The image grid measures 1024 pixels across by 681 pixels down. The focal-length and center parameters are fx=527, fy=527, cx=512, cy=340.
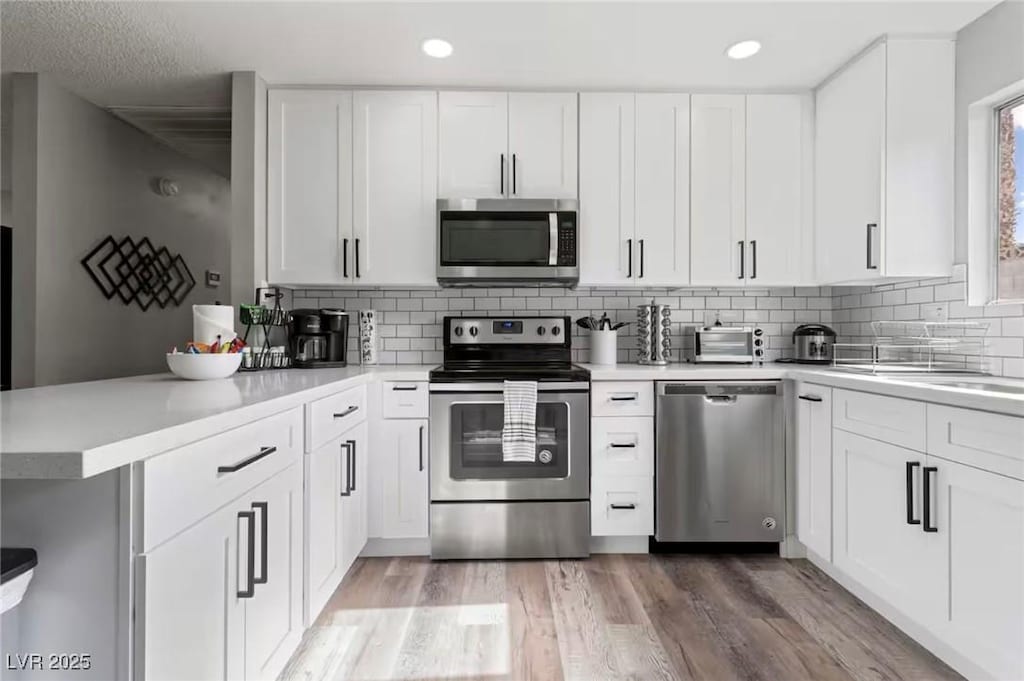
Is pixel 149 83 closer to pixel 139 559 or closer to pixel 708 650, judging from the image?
pixel 139 559

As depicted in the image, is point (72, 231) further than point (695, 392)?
Yes

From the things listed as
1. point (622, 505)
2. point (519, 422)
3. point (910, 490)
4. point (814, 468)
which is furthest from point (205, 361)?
point (814, 468)

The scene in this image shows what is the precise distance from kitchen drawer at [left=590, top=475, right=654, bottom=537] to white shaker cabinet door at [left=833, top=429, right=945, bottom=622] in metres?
0.79

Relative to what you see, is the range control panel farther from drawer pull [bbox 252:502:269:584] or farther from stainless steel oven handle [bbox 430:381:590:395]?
drawer pull [bbox 252:502:269:584]

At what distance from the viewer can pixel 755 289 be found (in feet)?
10.5

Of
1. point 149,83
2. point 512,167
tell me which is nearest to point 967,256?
point 512,167

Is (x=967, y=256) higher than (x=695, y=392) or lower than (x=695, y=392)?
higher

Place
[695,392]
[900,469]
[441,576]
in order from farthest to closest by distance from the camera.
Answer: [695,392], [441,576], [900,469]

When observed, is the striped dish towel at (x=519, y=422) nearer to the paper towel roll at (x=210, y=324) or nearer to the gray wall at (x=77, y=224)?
the paper towel roll at (x=210, y=324)

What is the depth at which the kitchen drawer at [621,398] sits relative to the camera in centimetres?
258

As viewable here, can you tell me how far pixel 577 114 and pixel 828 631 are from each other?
257cm

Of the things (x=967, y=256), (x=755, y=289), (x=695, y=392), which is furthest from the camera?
(x=755, y=289)

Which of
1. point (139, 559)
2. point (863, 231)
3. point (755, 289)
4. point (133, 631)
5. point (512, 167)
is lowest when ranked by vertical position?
point (133, 631)

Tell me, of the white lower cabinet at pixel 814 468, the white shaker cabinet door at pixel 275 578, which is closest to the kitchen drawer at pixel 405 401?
the white shaker cabinet door at pixel 275 578
